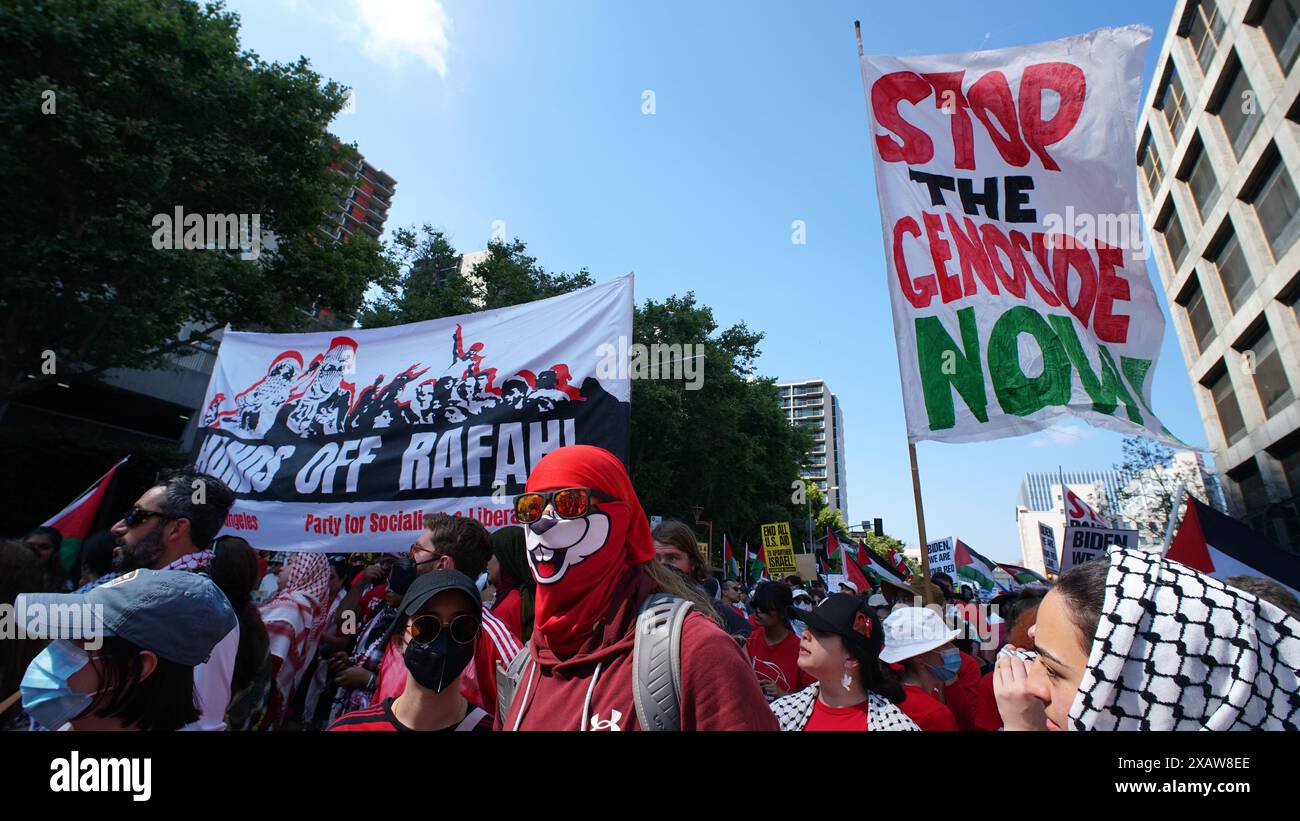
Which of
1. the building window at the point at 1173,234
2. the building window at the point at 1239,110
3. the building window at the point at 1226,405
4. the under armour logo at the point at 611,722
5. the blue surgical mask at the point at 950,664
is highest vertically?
the building window at the point at 1239,110

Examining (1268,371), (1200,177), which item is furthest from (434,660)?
(1200,177)

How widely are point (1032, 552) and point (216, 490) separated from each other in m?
77.4

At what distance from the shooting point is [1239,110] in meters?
20.2

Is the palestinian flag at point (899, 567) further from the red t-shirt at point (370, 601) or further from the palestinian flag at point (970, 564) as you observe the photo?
the red t-shirt at point (370, 601)

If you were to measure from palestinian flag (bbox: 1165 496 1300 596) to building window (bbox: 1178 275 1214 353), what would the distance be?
25.3 metres

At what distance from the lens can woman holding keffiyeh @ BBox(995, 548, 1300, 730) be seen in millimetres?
1148

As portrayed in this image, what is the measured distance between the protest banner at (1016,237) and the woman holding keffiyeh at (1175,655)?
3003 mm

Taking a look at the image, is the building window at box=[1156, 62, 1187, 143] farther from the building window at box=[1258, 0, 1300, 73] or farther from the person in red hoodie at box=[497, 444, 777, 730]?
the person in red hoodie at box=[497, 444, 777, 730]

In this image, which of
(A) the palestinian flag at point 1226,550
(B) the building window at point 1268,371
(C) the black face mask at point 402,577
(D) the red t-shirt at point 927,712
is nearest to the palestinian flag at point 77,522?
(C) the black face mask at point 402,577

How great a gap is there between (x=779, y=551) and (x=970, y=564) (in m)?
3.75

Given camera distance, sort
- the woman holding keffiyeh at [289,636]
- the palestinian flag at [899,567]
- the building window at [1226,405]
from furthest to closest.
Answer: the building window at [1226,405] < the palestinian flag at [899,567] < the woman holding keffiyeh at [289,636]

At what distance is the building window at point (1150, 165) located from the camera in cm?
2680


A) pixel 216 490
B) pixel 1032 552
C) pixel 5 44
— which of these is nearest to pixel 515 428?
pixel 216 490

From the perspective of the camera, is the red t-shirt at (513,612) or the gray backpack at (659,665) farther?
the red t-shirt at (513,612)
